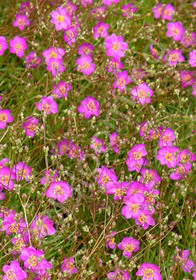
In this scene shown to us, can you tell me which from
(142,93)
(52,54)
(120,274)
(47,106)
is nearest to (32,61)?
(52,54)

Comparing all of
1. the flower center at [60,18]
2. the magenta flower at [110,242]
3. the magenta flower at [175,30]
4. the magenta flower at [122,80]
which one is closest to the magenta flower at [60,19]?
the flower center at [60,18]

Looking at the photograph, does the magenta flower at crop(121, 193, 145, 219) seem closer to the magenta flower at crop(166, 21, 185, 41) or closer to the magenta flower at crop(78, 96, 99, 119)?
the magenta flower at crop(78, 96, 99, 119)

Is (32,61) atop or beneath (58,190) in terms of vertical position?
atop

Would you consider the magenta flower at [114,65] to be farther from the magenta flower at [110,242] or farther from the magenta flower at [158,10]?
the magenta flower at [110,242]

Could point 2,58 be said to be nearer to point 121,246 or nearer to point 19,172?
point 19,172

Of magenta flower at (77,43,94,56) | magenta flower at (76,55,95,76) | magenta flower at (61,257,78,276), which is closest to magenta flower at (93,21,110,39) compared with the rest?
magenta flower at (77,43,94,56)

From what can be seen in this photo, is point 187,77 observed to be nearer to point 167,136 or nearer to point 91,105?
point 167,136
